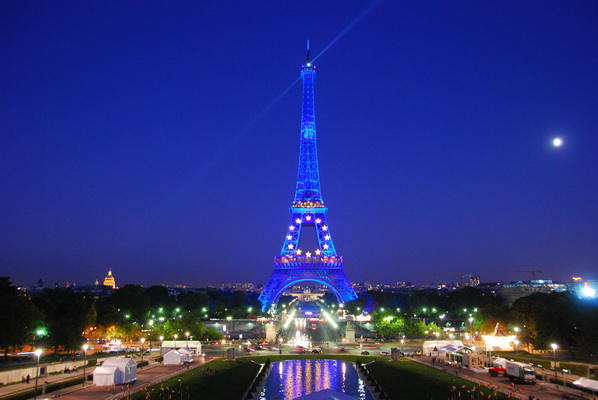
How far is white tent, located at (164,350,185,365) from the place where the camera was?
53.6m

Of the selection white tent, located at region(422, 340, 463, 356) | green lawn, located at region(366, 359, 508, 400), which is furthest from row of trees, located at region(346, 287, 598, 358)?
green lawn, located at region(366, 359, 508, 400)

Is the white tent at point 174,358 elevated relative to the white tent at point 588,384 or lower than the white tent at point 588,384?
elevated

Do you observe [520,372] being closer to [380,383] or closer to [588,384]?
[588,384]

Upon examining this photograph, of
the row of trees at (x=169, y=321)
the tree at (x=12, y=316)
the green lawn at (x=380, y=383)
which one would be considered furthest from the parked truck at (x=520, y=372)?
the tree at (x=12, y=316)

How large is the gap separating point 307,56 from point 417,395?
105 metres

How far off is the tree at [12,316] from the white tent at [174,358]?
13783mm

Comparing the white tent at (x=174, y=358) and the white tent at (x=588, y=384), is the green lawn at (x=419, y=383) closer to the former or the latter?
the white tent at (x=588, y=384)

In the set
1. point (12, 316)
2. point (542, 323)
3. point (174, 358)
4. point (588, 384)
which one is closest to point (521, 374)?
point (588, 384)

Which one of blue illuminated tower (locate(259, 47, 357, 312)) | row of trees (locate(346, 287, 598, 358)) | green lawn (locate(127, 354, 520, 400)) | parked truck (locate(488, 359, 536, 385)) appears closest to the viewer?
green lawn (locate(127, 354, 520, 400))

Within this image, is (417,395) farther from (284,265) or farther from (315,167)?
(315,167)

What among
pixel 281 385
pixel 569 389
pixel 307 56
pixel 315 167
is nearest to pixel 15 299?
pixel 281 385

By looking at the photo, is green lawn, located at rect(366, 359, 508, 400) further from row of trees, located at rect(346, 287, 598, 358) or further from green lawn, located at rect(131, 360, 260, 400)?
row of trees, located at rect(346, 287, 598, 358)

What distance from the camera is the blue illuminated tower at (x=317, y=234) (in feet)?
401

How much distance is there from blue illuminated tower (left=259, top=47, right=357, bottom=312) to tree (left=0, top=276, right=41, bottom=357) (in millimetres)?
69279
